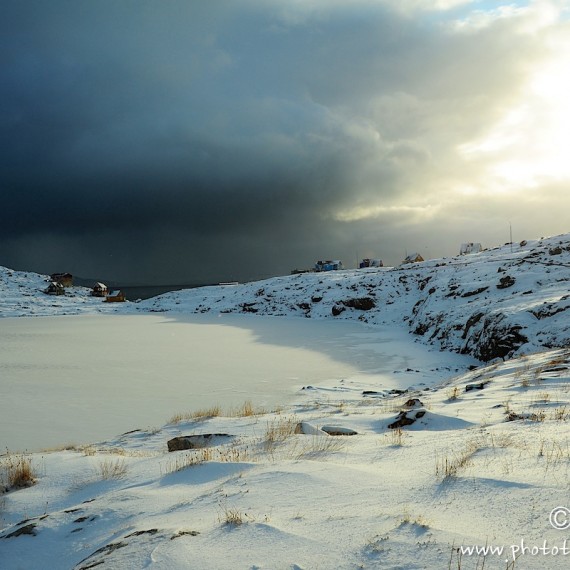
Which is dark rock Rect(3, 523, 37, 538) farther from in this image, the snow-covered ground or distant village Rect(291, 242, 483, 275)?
distant village Rect(291, 242, 483, 275)

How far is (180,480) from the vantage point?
508cm

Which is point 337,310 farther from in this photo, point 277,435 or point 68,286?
point 68,286

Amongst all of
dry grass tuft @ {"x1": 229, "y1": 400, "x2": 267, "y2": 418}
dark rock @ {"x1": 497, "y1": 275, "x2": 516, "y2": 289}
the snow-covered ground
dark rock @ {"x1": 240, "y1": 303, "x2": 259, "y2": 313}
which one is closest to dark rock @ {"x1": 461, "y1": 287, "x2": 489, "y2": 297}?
dark rock @ {"x1": 497, "y1": 275, "x2": 516, "y2": 289}

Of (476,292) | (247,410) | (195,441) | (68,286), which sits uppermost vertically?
(68,286)

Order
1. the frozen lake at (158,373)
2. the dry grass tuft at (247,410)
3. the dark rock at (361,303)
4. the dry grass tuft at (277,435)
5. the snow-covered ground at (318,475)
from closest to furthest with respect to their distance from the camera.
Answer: the snow-covered ground at (318,475) → the dry grass tuft at (277,435) → the dry grass tuft at (247,410) → the frozen lake at (158,373) → the dark rock at (361,303)

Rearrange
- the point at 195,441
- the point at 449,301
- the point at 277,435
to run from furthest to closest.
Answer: the point at 449,301 < the point at 195,441 < the point at 277,435

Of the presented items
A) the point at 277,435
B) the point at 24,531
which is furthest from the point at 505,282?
the point at 24,531

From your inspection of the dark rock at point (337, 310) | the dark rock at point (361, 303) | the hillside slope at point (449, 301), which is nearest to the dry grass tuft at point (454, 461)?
the hillside slope at point (449, 301)

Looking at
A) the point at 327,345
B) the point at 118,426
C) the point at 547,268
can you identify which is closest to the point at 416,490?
the point at 118,426

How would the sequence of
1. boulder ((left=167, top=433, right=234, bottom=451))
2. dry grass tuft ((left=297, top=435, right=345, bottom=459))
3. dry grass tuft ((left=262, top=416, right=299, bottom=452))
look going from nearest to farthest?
dry grass tuft ((left=297, top=435, right=345, bottom=459)) → dry grass tuft ((left=262, top=416, right=299, bottom=452)) → boulder ((left=167, top=433, right=234, bottom=451))

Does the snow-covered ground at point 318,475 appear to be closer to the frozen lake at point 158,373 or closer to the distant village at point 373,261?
the frozen lake at point 158,373

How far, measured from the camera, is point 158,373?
53.5 feet

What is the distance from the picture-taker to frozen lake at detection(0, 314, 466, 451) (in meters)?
10.7

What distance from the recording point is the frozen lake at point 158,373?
35.1 ft
